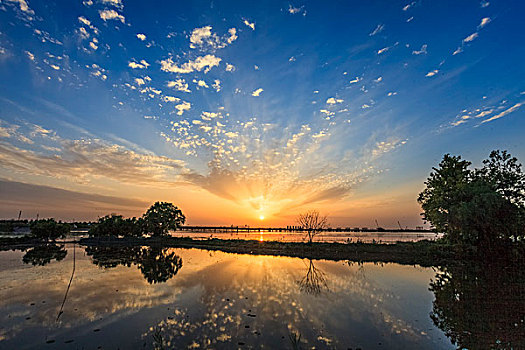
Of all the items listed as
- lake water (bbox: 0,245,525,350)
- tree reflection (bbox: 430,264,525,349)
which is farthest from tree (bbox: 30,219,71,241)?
tree reflection (bbox: 430,264,525,349)

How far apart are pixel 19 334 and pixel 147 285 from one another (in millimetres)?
9861

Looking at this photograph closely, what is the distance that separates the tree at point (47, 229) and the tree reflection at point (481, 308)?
73938 mm

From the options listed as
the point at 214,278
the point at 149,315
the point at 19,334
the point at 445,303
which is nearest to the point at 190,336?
the point at 149,315

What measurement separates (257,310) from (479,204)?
30560 mm

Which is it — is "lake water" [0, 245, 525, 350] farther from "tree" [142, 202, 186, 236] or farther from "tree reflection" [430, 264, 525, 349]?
"tree" [142, 202, 186, 236]

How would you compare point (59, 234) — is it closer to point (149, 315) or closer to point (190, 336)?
point (149, 315)

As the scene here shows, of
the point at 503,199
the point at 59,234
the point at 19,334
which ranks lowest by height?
the point at 19,334

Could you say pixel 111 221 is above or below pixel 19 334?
above

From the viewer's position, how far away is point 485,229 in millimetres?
30969

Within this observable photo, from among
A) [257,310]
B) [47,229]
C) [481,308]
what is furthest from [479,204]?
[47,229]

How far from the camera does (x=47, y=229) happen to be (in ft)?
189

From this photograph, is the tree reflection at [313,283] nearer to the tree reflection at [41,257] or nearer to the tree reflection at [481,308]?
the tree reflection at [481,308]

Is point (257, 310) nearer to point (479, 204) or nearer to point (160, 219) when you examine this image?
point (479, 204)

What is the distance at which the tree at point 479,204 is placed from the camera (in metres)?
29.4
